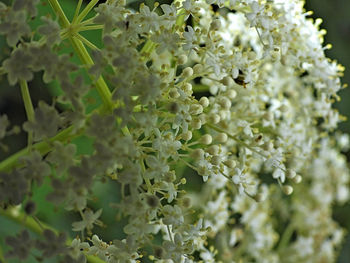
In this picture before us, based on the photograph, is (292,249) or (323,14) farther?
(323,14)

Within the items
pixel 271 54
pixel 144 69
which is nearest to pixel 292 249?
pixel 271 54

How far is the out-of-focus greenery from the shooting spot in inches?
79.4

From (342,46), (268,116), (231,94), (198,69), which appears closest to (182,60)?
(198,69)

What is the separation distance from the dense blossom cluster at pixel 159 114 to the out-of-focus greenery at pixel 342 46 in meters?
0.73

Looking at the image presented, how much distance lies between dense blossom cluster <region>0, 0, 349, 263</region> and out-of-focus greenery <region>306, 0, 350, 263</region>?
730mm

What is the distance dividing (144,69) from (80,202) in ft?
0.60

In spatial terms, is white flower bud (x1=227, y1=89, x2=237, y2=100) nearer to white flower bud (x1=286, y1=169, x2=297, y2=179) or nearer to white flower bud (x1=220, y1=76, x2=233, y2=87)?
white flower bud (x1=220, y1=76, x2=233, y2=87)

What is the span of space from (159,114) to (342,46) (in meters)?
1.55

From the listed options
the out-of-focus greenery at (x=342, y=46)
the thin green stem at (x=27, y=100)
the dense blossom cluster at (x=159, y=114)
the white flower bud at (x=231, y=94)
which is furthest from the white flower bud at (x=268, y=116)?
the out-of-focus greenery at (x=342, y=46)

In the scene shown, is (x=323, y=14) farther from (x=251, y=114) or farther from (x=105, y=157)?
(x=105, y=157)

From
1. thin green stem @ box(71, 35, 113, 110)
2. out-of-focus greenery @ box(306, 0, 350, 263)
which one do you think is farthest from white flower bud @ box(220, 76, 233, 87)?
out-of-focus greenery @ box(306, 0, 350, 263)

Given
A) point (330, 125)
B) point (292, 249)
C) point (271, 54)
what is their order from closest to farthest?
point (271, 54), point (330, 125), point (292, 249)

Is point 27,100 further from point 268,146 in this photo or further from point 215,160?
point 268,146

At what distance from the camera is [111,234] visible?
4.42 ft
